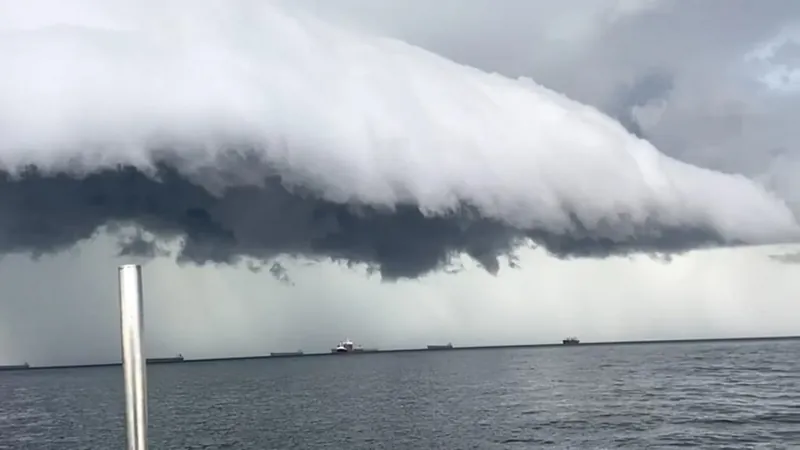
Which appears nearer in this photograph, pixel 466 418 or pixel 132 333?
pixel 132 333

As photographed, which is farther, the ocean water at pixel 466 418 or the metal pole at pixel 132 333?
the ocean water at pixel 466 418

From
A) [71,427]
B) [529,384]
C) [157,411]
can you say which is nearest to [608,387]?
[529,384]

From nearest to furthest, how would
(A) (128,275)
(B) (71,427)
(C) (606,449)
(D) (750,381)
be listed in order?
(A) (128,275) < (C) (606,449) < (B) (71,427) < (D) (750,381)

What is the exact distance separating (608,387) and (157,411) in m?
78.5

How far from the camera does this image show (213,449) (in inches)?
3031

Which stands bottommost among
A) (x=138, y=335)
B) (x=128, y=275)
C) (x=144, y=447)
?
(x=144, y=447)

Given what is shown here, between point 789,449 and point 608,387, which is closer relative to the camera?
point 789,449

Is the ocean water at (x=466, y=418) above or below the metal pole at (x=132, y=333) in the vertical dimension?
below

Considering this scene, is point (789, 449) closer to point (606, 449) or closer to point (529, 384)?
point (606, 449)

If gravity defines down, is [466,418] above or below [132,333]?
below

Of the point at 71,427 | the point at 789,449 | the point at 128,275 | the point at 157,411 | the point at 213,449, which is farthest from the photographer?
the point at 157,411

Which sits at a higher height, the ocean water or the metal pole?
the metal pole

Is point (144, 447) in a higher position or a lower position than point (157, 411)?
higher

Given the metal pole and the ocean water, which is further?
the ocean water
